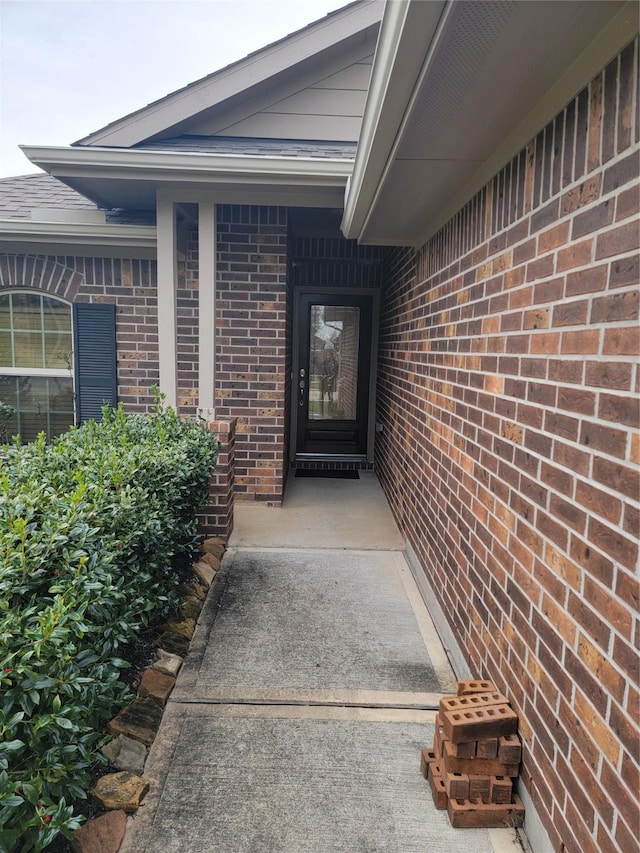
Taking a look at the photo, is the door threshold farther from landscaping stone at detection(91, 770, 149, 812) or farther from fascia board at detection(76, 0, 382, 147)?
landscaping stone at detection(91, 770, 149, 812)

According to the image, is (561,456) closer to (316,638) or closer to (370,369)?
(316,638)

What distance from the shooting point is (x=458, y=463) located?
276 cm

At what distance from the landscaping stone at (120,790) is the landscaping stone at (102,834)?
0.14 ft

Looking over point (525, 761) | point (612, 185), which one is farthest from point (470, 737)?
point (612, 185)

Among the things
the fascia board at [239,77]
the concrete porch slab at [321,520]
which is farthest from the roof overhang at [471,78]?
the concrete porch slab at [321,520]

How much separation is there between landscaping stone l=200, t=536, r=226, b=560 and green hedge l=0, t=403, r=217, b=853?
77 cm

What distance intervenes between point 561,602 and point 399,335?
352 cm

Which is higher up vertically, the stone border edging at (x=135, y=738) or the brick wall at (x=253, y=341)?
the brick wall at (x=253, y=341)

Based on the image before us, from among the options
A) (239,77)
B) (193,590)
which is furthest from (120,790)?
(239,77)

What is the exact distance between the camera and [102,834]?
1.65 m

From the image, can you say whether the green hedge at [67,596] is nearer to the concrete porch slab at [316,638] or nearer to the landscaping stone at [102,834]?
the landscaping stone at [102,834]

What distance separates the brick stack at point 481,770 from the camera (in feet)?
5.89

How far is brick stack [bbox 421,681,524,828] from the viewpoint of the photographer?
1.79 meters

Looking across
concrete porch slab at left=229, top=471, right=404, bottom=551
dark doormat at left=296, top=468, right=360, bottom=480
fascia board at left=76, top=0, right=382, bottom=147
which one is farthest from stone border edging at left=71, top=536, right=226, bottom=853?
fascia board at left=76, top=0, right=382, bottom=147
